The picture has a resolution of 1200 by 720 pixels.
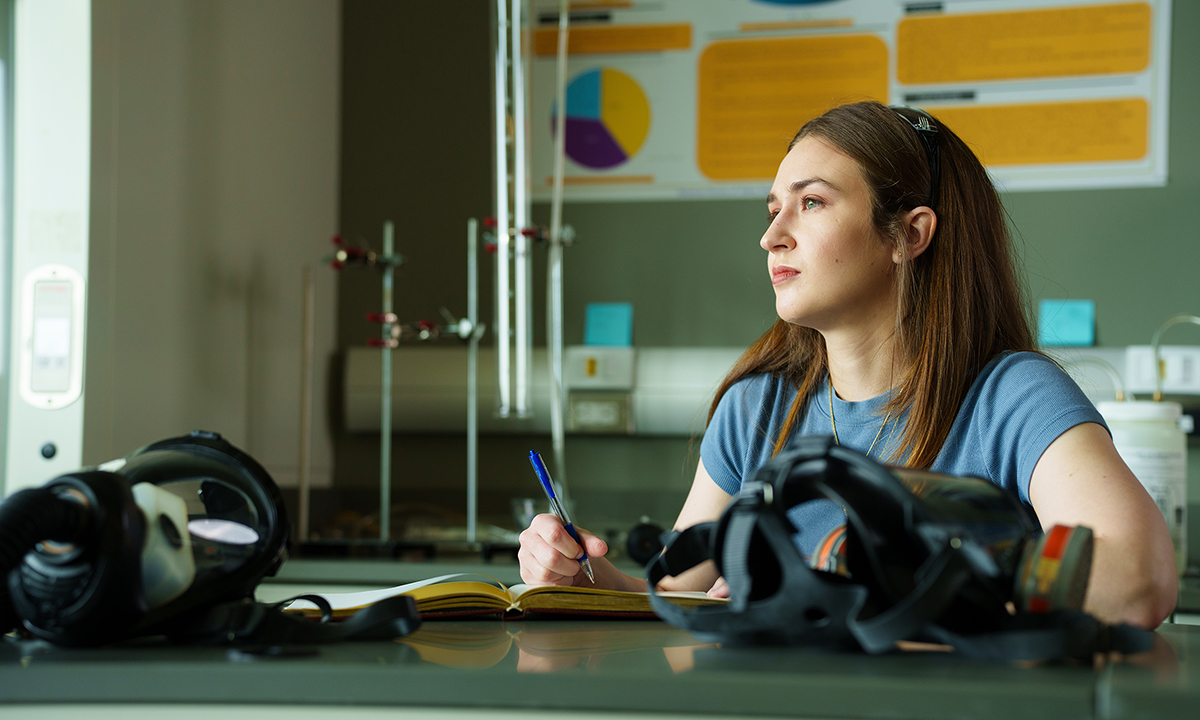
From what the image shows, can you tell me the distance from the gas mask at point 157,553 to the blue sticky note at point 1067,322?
1902 millimetres

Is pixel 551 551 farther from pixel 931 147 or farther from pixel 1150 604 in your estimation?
pixel 931 147

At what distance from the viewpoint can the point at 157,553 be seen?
1.99 ft

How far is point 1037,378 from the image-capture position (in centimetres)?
109

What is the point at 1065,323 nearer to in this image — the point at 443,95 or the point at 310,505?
the point at 443,95

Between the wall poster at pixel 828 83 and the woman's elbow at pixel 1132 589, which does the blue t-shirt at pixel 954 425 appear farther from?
the wall poster at pixel 828 83

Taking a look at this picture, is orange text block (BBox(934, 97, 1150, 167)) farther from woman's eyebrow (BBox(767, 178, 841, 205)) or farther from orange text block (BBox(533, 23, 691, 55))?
woman's eyebrow (BBox(767, 178, 841, 205))

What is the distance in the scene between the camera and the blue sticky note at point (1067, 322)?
7.14 ft

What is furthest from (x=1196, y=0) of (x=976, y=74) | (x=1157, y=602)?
(x=1157, y=602)

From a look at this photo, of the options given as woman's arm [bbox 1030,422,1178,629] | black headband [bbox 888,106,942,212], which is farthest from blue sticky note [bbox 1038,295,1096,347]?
woman's arm [bbox 1030,422,1178,629]

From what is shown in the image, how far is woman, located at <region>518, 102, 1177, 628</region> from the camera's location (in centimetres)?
116

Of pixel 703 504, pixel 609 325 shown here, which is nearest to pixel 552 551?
pixel 703 504

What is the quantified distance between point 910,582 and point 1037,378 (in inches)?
24.0

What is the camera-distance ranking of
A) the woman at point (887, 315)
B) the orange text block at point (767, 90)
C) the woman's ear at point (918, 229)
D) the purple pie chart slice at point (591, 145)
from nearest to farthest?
1. the woman at point (887, 315)
2. the woman's ear at point (918, 229)
3. the orange text block at point (767, 90)
4. the purple pie chart slice at point (591, 145)

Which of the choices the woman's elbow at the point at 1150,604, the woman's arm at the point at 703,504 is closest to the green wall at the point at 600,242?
the woman's arm at the point at 703,504
